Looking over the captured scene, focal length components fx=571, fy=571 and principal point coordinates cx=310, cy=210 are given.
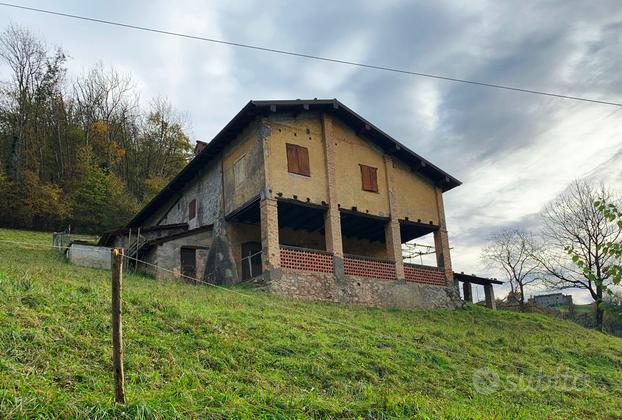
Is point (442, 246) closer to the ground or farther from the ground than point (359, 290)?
farther from the ground

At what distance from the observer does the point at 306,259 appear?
2059 cm

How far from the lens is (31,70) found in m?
44.2

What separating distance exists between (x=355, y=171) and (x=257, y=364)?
1483 cm

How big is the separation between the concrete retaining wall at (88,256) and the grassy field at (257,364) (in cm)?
1067

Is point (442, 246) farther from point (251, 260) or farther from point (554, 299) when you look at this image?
point (554, 299)

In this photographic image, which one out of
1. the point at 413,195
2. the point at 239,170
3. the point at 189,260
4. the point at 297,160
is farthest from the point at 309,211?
the point at 189,260

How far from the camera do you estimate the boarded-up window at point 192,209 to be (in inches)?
1029

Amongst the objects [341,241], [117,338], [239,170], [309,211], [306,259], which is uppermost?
[239,170]

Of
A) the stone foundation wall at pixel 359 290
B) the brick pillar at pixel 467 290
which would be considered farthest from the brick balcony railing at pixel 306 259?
the brick pillar at pixel 467 290

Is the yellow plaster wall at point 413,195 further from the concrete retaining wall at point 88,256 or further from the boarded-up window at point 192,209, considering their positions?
the concrete retaining wall at point 88,256

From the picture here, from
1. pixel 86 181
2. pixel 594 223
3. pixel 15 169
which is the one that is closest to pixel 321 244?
pixel 594 223

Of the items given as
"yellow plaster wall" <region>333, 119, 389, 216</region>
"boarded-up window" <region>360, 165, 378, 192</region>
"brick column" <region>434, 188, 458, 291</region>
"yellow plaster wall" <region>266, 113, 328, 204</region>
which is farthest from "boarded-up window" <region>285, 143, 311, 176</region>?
"brick column" <region>434, 188, 458, 291</region>

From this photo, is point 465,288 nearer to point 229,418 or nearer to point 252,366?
point 252,366

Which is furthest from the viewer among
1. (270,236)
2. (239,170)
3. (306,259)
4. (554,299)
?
(554,299)
